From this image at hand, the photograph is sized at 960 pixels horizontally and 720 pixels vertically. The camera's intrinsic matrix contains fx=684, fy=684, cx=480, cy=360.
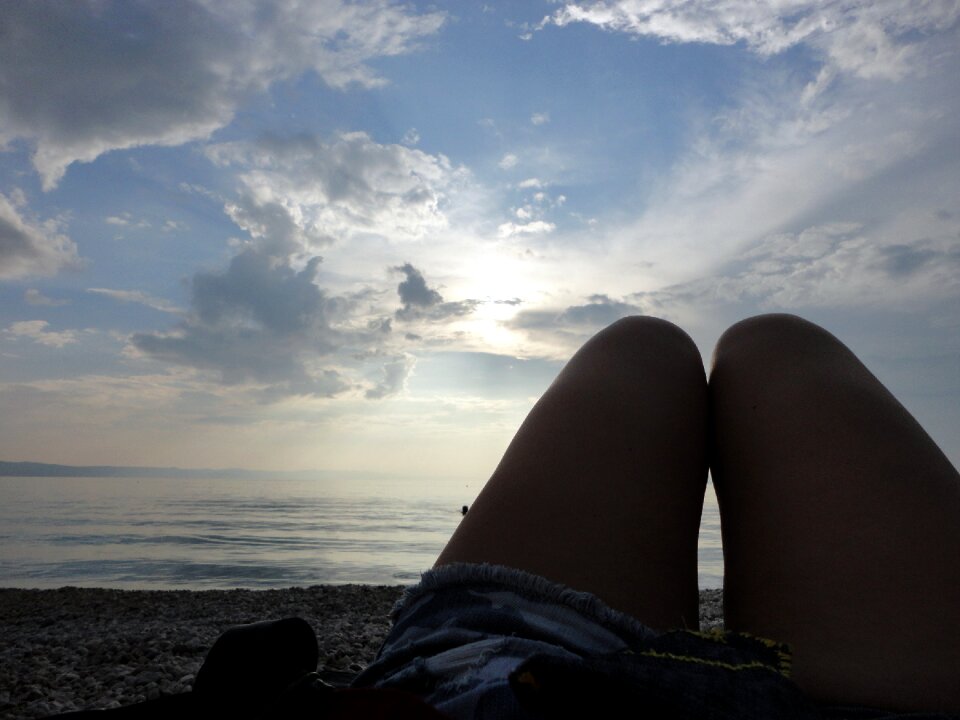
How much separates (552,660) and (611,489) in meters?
0.57

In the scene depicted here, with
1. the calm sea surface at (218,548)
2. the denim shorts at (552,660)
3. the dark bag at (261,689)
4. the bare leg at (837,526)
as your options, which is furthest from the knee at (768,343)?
the calm sea surface at (218,548)

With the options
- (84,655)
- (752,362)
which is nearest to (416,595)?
(752,362)

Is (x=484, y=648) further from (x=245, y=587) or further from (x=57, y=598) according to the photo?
(x=245, y=587)

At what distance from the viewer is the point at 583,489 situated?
0.98 meters

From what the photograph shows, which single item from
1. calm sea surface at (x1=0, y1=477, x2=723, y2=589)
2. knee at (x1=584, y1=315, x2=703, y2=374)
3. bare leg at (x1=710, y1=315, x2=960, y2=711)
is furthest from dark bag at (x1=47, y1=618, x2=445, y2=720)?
calm sea surface at (x1=0, y1=477, x2=723, y2=589)

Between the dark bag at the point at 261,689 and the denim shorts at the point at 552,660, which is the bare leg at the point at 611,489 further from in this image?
the dark bag at the point at 261,689

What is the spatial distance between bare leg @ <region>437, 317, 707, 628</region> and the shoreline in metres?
0.59

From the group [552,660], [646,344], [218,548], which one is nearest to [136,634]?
[646,344]

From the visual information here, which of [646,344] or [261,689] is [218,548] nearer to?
[646,344]

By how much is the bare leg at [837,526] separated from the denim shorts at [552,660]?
224mm

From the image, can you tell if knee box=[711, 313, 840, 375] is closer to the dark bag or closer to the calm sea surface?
the dark bag

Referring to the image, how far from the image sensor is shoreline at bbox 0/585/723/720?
328cm

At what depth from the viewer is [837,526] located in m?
0.93

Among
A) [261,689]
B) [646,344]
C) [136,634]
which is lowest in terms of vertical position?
[136,634]
